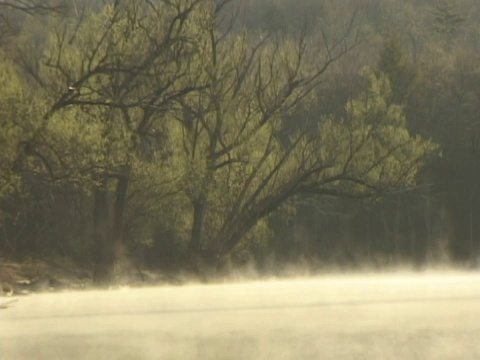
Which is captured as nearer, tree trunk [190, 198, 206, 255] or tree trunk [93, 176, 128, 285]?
tree trunk [93, 176, 128, 285]

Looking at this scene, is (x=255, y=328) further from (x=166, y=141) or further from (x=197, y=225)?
(x=197, y=225)

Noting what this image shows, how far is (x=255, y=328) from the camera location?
42.1 feet

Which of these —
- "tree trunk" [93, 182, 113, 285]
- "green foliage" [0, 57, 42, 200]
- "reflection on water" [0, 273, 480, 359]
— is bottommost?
"reflection on water" [0, 273, 480, 359]

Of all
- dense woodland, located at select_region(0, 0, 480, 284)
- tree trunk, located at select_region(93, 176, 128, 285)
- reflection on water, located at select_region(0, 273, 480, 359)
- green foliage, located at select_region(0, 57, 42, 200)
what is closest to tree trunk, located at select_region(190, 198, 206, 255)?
dense woodland, located at select_region(0, 0, 480, 284)

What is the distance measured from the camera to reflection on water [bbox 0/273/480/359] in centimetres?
1051

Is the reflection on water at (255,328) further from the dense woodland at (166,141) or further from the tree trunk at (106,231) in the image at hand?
the tree trunk at (106,231)

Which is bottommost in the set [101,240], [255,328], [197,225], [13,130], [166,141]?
[255,328]

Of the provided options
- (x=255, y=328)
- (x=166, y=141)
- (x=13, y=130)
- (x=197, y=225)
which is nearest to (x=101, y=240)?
(x=197, y=225)

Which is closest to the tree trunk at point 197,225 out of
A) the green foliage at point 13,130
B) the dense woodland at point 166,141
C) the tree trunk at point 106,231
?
the dense woodland at point 166,141

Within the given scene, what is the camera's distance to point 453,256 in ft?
189

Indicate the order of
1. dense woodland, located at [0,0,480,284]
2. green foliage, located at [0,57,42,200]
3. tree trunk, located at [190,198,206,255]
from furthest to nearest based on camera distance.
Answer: tree trunk, located at [190,198,206,255], dense woodland, located at [0,0,480,284], green foliage, located at [0,57,42,200]

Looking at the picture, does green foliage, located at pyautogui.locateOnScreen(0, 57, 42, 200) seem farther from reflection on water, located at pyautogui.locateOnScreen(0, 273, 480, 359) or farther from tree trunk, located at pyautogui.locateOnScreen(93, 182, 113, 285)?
reflection on water, located at pyautogui.locateOnScreen(0, 273, 480, 359)

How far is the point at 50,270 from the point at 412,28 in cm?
7005

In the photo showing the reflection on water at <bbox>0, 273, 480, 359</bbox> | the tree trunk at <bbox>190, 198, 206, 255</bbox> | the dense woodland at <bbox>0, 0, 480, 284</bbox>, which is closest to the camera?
the reflection on water at <bbox>0, 273, 480, 359</bbox>
